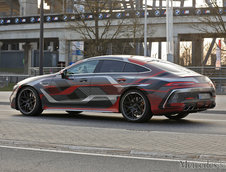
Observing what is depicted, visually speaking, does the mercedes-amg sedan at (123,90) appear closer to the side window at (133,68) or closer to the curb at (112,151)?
the side window at (133,68)

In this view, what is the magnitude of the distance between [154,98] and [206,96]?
45.2 inches

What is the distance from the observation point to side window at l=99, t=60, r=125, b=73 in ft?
34.4

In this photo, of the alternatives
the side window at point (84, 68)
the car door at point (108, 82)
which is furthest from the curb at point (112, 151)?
the side window at point (84, 68)

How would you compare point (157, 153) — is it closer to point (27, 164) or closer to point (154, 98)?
point (27, 164)

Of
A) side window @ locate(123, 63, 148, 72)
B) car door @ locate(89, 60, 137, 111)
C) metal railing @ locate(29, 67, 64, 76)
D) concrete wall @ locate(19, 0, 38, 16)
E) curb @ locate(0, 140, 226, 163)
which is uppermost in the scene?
concrete wall @ locate(19, 0, 38, 16)

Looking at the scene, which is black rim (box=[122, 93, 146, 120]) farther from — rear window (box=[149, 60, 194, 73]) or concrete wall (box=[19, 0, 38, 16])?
concrete wall (box=[19, 0, 38, 16])

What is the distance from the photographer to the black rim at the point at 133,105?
9.88m

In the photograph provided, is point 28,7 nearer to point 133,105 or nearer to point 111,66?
point 111,66

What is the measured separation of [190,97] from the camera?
31.3ft

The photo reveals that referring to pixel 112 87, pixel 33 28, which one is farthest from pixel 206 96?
pixel 33 28

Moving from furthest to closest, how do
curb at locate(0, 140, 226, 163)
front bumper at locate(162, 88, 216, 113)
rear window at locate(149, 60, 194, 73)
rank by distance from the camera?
1. rear window at locate(149, 60, 194, 73)
2. front bumper at locate(162, 88, 216, 113)
3. curb at locate(0, 140, 226, 163)

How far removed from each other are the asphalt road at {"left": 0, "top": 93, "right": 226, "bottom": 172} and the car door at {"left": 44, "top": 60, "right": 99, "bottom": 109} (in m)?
1.71

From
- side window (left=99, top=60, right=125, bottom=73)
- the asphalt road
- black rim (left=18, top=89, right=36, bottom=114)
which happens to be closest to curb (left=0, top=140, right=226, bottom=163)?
the asphalt road

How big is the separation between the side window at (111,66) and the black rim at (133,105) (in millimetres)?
764
